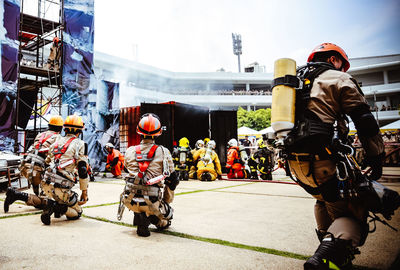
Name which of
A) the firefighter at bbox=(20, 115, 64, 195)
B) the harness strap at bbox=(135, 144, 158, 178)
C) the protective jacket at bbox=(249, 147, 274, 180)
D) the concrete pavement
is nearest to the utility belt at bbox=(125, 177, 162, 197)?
the harness strap at bbox=(135, 144, 158, 178)

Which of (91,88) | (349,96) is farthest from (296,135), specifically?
(91,88)

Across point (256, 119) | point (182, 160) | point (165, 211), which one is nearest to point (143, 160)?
point (165, 211)

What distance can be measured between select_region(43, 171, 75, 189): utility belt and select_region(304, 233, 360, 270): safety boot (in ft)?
11.4

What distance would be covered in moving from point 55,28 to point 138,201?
38.9ft

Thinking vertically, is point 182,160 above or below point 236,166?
above

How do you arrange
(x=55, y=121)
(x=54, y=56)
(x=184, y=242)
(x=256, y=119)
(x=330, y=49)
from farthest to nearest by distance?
(x=256, y=119)
(x=54, y=56)
(x=55, y=121)
(x=184, y=242)
(x=330, y=49)

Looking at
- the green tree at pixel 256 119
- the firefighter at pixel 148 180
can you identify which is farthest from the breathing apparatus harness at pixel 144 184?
the green tree at pixel 256 119

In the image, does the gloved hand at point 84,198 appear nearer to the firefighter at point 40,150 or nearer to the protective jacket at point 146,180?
the protective jacket at point 146,180

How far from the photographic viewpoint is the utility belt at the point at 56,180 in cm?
A: 371

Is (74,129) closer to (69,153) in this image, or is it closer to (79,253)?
(69,153)

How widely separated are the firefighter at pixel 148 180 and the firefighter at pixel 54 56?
1001 cm

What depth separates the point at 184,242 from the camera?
2805 mm

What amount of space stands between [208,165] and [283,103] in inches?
322

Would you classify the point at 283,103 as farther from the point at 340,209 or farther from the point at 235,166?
the point at 235,166
